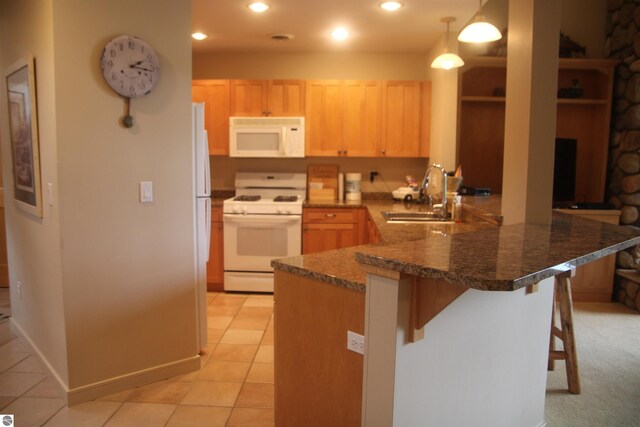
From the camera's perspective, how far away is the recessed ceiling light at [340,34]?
14.1 feet

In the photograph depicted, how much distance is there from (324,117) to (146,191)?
264 cm

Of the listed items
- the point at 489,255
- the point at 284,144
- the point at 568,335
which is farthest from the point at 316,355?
the point at 284,144

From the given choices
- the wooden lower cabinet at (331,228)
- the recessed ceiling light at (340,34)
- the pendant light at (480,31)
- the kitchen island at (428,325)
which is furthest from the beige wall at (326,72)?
the kitchen island at (428,325)

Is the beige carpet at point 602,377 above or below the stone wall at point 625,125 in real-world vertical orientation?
below

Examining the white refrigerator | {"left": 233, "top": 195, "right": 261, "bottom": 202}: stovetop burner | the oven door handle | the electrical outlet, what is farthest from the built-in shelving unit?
the electrical outlet

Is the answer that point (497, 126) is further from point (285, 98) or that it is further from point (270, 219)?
point (270, 219)

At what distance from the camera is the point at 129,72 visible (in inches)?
99.3

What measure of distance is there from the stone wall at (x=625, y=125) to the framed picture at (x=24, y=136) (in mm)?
4673

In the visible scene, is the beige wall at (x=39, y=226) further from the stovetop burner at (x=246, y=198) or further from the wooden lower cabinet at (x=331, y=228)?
the wooden lower cabinet at (x=331, y=228)

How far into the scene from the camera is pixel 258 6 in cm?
358

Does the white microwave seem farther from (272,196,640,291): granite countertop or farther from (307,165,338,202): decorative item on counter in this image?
(272,196,640,291): granite countertop

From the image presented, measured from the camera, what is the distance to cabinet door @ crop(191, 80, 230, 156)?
4.97 meters

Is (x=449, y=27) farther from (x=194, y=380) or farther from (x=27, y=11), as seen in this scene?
(x=194, y=380)

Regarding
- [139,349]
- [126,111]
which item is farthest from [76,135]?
[139,349]
